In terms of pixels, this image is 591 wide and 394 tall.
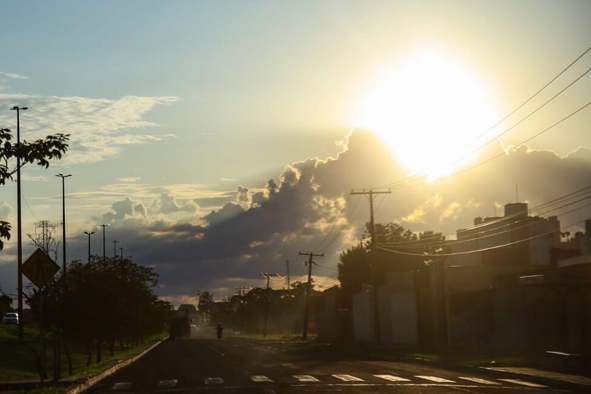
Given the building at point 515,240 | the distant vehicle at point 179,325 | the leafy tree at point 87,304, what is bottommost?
the distant vehicle at point 179,325

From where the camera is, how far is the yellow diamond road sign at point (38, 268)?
26.7 metres

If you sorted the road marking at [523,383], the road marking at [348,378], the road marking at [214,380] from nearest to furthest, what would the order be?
the road marking at [523,383], the road marking at [348,378], the road marking at [214,380]

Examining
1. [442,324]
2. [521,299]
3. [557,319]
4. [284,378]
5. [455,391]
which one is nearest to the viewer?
[455,391]

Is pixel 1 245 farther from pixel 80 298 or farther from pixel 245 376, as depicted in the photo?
pixel 80 298

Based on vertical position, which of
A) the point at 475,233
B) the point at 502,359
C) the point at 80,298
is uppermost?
the point at 475,233

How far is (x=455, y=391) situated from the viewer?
2470 cm

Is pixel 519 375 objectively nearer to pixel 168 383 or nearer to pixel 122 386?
pixel 168 383

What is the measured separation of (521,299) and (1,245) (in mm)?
38433

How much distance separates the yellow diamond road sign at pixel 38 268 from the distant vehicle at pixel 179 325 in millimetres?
109703

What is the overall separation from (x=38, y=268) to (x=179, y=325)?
11172cm

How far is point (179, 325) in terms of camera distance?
13688cm

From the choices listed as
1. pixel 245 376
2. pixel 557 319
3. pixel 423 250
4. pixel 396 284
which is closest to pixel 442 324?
pixel 396 284

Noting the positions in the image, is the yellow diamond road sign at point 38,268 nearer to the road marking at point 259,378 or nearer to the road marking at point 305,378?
the road marking at point 259,378

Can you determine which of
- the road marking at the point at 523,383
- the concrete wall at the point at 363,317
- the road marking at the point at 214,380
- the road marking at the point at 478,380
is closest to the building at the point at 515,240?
the concrete wall at the point at 363,317
